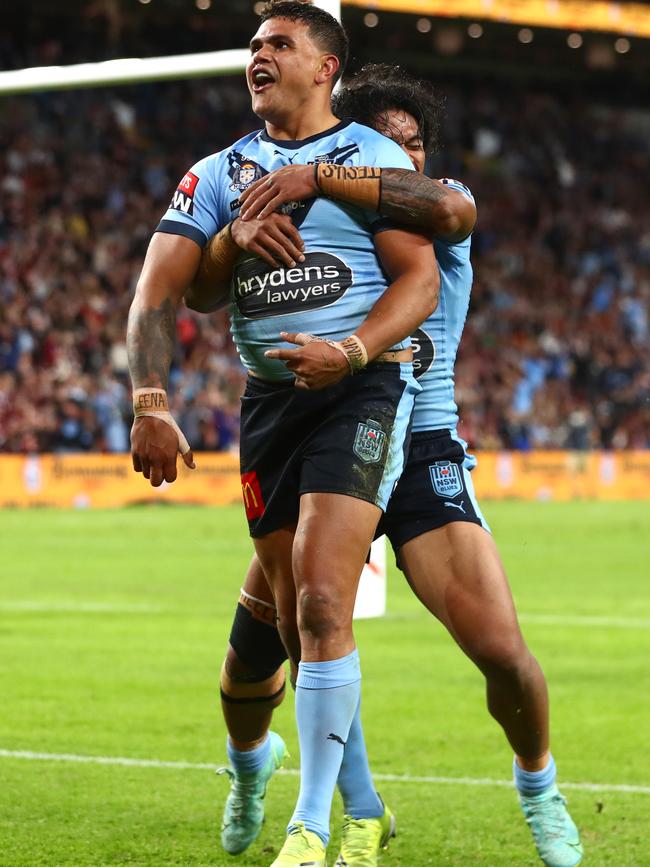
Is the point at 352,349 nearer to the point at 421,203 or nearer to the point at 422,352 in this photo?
the point at 421,203

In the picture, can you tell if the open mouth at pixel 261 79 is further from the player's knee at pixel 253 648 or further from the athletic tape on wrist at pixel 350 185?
the player's knee at pixel 253 648

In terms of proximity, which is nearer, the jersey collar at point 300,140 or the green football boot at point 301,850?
the green football boot at point 301,850

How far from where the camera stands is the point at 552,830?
4.48m

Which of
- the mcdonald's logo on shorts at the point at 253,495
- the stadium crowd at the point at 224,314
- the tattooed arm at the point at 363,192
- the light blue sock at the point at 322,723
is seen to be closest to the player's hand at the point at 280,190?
the tattooed arm at the point at 363,192

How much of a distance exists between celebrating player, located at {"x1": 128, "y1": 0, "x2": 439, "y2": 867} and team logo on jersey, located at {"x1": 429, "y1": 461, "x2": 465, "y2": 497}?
30 centimetres

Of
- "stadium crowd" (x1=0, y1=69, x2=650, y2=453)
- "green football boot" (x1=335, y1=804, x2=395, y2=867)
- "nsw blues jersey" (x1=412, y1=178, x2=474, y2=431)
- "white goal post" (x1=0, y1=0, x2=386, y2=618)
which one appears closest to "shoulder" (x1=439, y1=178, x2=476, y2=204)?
"nsw blues jersey" (x1=412, y1=178, x2=474, y2=431)

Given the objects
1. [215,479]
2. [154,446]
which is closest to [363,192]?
[154,446]

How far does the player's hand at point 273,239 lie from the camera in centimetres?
428

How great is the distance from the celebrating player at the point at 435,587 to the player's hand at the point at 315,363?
40 cm

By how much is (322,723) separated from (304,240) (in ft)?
4.45

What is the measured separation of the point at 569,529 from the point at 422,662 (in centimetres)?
1113

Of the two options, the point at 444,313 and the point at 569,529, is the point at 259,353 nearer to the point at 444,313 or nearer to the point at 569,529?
the point at 444,313

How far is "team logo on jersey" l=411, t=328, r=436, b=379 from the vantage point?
15.8ft

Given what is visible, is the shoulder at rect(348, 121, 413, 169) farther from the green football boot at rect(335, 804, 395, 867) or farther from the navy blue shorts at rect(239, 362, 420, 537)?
the green football boot at rect(335, 804, 395, 867)
